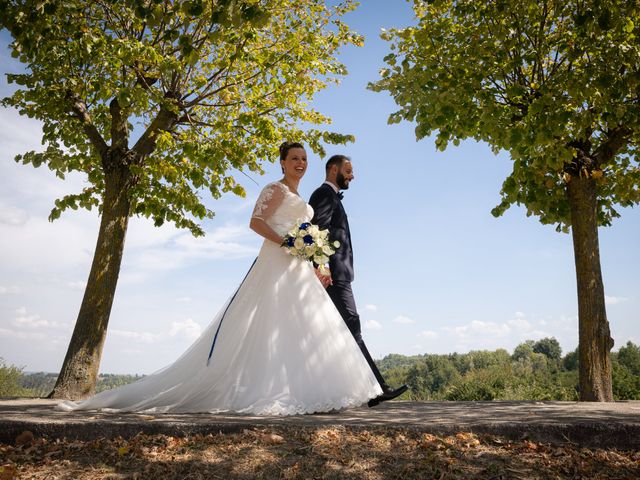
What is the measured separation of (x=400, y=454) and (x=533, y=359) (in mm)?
100491

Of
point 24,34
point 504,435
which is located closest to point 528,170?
point 504,435

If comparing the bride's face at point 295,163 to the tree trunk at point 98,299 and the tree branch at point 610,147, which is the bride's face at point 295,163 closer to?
the tree trunk at point 98,299

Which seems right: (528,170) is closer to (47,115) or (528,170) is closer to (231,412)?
(231,412)

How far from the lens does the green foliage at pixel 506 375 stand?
21.1 meters

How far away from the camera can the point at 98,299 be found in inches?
410

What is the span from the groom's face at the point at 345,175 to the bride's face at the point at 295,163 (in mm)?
555

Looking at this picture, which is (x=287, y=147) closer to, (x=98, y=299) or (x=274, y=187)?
(x=274, y=187)

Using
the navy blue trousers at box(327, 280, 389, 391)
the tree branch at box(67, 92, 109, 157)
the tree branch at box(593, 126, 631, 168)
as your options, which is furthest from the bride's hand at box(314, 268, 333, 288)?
the tree branch at box(593, 126, 631, 168)

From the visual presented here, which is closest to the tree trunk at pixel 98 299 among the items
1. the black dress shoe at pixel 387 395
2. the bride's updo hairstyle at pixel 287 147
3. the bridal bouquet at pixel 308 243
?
the bride's updo hairstyle at pixel 287 147

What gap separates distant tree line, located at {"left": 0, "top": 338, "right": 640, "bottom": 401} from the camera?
1878 centimetres

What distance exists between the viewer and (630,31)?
9.34 m

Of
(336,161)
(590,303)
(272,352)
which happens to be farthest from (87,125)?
(590,303)

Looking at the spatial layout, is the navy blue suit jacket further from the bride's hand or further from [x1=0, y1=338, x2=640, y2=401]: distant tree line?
[x1=0, y1=338, x2=640, y2=401]: distant tree line

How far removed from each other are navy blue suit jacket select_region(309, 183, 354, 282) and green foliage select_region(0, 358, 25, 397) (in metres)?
15.1
